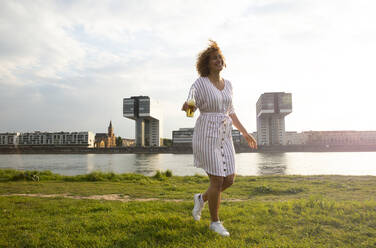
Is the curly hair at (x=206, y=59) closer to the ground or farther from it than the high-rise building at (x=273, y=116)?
closer to the ground

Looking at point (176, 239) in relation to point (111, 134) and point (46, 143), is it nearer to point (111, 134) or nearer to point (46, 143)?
point (111, 134)

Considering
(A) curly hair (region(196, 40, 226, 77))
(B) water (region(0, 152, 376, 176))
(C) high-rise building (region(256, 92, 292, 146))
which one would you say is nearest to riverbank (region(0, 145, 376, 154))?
(C) high-rise building (region(256, 92, 292, 146))

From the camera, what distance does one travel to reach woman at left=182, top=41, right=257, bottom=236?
8.86 feet

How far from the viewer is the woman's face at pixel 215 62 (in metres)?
2.89

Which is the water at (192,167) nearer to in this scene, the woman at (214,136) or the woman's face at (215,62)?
the woman at (214,136)

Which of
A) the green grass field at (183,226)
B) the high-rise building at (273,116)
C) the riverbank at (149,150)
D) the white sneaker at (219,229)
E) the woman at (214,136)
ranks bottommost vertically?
the riverbank at (149,150)

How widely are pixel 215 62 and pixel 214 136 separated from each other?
32.6 inches

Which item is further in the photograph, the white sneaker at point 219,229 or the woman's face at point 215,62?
the woman's face at point 215,62

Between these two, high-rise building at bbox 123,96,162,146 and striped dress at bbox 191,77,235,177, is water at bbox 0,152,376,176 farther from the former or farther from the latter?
high-rise building at bbox 123,96,162,146

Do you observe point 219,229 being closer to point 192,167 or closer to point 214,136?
point 214,136

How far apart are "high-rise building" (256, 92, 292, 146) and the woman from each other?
398 feet

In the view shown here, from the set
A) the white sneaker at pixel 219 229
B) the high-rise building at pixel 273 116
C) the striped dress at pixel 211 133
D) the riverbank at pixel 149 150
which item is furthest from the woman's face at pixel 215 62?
the high-rise building at pixel 273 116

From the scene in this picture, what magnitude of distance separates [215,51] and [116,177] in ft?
29.6

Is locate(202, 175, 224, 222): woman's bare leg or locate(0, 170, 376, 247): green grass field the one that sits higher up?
locate(202, 175, 224, 222): woman's bare leg
